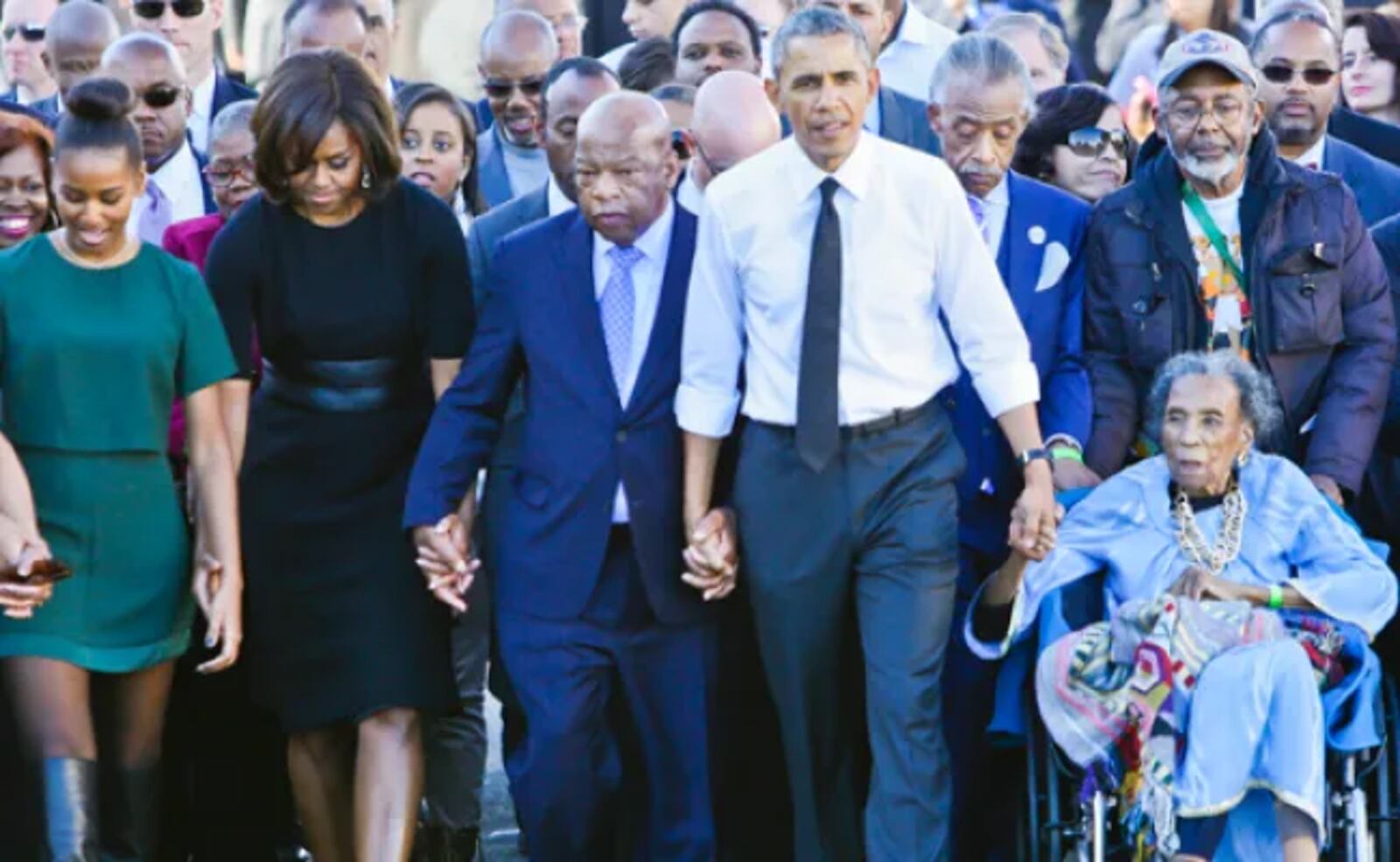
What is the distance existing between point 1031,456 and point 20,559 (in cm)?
235

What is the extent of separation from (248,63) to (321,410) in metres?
5.59

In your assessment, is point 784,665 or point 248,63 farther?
point 248,63

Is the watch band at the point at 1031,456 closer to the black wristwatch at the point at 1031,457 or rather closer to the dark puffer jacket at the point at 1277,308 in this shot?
the black wristwatch at the point at 1031,457

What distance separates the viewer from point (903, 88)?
34.5 ft

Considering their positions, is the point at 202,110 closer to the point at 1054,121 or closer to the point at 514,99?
the point at 514,99

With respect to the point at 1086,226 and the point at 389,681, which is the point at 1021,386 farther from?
the point at 389,681

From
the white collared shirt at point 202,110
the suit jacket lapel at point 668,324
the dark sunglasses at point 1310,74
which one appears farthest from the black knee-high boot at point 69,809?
the dark sunglasses at point 1310,74

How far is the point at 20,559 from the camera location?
740 cm

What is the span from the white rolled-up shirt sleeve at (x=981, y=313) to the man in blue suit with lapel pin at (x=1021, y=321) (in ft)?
1.50

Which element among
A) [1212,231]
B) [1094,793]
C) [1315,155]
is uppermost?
[1315,155]

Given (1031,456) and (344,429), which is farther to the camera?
(344,429)

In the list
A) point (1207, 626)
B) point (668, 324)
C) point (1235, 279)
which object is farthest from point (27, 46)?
→ point (1207, 626)

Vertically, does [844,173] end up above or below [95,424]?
above

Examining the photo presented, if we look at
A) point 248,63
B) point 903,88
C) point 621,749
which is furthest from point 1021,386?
point 248,63
